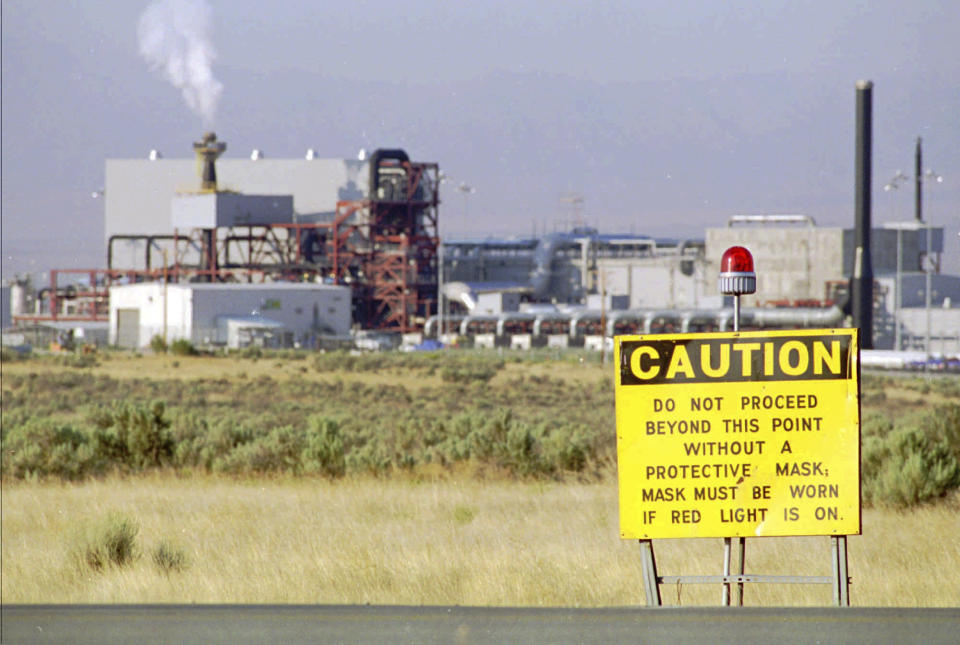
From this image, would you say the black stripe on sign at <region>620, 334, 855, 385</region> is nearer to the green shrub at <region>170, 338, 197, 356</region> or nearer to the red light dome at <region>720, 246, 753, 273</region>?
the red light dome at <region>720, 246, 753, 273</region>

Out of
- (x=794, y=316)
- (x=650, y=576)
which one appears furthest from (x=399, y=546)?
(x=794, y=316)

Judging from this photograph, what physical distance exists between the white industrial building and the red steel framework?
5.10 metres

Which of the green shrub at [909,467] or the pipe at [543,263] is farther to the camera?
the pipe at [543,263]

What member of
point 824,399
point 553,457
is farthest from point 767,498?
point 553,457

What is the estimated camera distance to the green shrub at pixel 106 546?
32.7ft

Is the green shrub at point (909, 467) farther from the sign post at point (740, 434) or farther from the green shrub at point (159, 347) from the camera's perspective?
the green shrub at point (159, 347)

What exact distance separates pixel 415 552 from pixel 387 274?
2889 inches

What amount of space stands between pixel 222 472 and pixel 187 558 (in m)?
7.69

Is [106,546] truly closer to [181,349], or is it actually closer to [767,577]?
[767,577]

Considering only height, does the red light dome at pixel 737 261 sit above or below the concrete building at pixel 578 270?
below

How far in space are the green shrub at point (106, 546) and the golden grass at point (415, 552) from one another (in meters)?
0.14

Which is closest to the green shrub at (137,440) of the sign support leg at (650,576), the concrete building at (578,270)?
the sign support leg at (650,576)

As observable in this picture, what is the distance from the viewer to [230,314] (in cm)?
7219

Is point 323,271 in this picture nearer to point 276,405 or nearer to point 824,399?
point 276,405
